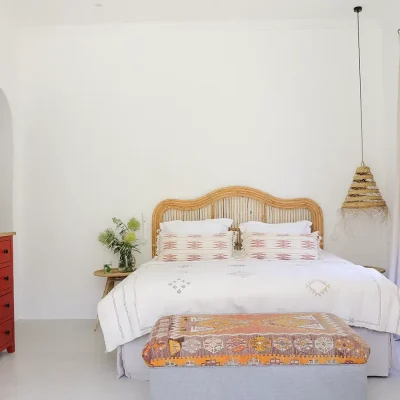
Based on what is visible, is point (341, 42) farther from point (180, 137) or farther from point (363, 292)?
point (363, 292)

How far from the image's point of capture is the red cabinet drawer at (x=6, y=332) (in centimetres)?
349

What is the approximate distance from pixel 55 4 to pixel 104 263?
8.27ft

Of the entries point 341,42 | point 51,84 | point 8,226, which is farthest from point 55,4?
point 341,42

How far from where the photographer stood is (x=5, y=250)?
11.8 ft

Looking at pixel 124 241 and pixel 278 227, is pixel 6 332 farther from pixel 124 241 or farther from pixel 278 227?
pixel 278 227

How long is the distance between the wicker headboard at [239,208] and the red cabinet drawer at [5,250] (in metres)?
1.47

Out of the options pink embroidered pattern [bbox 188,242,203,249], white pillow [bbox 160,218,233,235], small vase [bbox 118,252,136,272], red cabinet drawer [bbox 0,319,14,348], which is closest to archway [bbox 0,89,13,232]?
small vase [bbox 118,252,136,272]

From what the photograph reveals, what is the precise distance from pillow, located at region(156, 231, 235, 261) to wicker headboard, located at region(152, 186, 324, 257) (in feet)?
1.68

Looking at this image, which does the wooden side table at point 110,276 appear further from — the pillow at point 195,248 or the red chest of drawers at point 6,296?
the red chest of drawers at point 6,296

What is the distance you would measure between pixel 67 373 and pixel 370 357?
2.00m

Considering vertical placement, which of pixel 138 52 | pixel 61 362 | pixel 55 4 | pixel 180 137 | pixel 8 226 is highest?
pixel 55 4

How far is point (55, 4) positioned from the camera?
4324 millimetres

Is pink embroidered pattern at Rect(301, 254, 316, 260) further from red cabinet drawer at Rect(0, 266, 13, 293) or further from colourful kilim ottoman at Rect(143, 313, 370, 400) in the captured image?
red cabinet drawer at Rect(0, 266, 13, 293)

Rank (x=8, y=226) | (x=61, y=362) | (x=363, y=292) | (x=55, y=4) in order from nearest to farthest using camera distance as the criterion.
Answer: (x=363, y=292) → (x=61, y=362) → (x=55, y=4) → (x=8, y=226)
